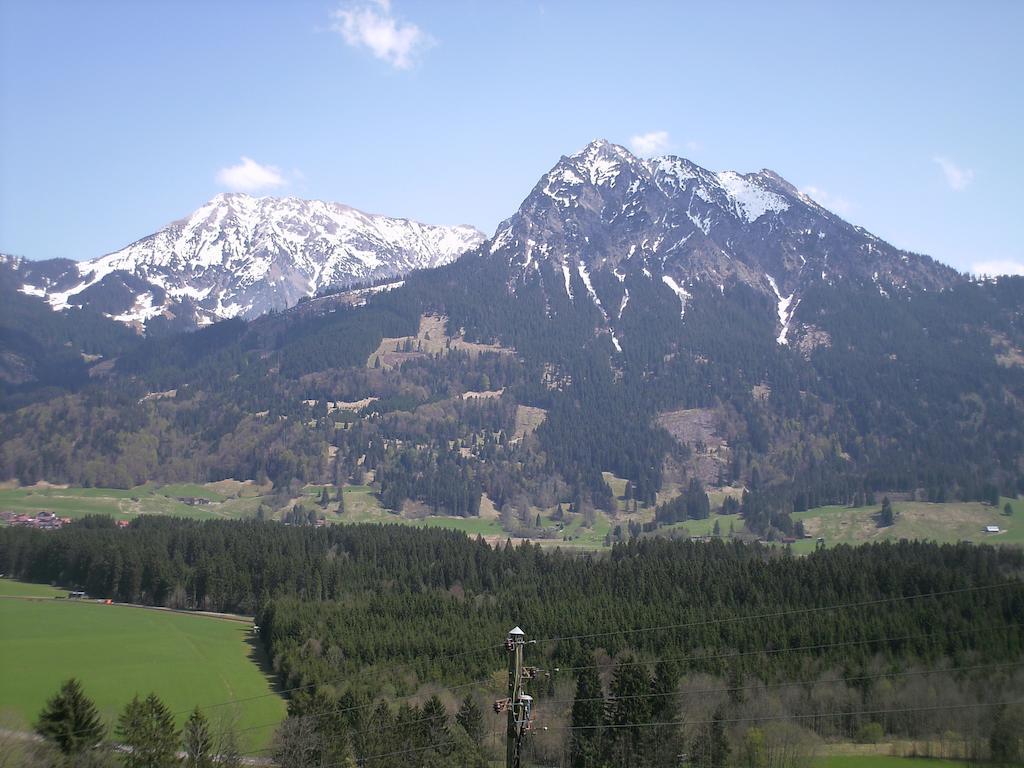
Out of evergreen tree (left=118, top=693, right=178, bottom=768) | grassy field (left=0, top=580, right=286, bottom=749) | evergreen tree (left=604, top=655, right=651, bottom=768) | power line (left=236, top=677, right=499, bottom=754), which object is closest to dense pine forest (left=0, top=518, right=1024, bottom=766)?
evergreen tree (left=604, top=655, right=651, bottom=768)

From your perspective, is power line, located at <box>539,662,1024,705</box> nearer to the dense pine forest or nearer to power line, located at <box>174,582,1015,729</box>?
the dense pine forest

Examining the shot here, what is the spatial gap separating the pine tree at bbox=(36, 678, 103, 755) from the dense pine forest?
1416 cm

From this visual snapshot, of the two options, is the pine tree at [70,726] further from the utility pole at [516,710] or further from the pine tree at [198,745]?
the utility pole at [516,710]

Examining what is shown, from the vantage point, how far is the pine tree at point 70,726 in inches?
2648

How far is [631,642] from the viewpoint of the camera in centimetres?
11500

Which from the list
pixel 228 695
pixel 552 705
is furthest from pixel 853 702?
pixel 228 695

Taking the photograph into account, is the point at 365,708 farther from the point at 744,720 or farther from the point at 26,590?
the point at 26,590

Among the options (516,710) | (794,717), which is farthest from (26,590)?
(516,710)

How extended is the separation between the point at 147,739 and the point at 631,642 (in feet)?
198

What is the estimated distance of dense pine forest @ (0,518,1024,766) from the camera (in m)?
85.6

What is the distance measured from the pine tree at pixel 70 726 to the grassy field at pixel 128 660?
1647cm

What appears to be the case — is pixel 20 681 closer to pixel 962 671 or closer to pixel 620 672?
pixel 620 672

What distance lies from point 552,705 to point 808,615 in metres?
38.5

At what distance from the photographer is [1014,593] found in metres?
112
